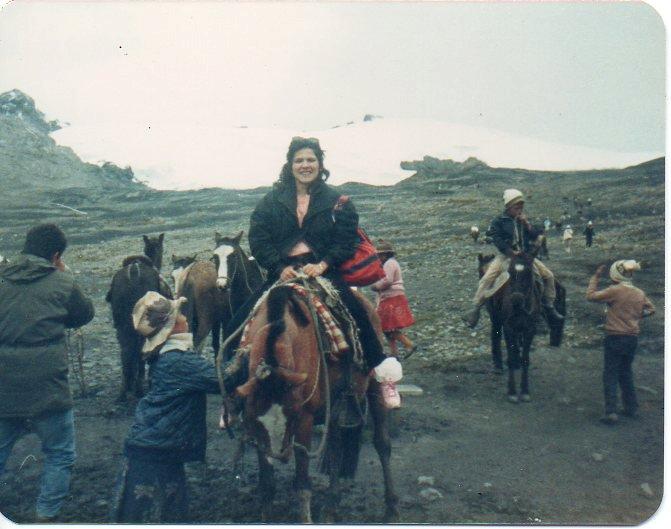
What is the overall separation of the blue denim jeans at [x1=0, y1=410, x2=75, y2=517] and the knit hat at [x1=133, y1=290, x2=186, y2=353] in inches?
34.0

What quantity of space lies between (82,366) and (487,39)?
3798 mm

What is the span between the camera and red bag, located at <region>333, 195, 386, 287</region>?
341 cm

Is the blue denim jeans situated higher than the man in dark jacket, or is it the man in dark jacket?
the man in dark jacket

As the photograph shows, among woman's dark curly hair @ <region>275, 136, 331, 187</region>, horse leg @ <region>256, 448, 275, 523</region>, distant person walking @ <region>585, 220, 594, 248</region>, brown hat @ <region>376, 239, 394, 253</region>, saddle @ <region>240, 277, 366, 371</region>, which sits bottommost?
horse leg @ <region>256, 448, 275, 523</region>

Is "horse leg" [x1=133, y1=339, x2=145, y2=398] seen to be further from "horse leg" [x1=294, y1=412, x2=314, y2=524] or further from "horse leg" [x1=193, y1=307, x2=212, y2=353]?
"horse leg" [x1=294, y1=412, x2=314, y2=524]

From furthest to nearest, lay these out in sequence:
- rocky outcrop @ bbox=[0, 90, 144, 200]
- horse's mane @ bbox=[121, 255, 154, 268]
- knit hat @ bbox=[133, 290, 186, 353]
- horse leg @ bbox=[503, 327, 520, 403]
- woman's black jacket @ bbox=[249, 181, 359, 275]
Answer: horse leg @ bbox=[503, 327, 520, 403] → horse's mane @ bbox=[121, 255, 154, 268] → rocky outcrop @ bbox=[0, 90, 144, 200] → woman's black jacket @ bbox=[249, 181, 359, 275] → knit hat @ bbox=[133, 290, 186, 353]

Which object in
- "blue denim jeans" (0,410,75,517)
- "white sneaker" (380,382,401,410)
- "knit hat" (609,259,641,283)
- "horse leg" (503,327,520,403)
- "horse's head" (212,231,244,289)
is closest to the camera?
"blue denim jeans" (0,410,75,517)

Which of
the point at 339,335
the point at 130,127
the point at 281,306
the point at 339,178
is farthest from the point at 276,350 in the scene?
the point at 130,127

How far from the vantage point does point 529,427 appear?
383cm

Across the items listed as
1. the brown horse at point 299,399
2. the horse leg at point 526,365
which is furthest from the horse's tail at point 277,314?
the horse leg at point 526,365

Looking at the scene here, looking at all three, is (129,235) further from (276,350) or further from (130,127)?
(276,350)

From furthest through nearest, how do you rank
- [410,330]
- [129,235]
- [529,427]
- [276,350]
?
[410,330]
[129,235]
[529,427]
[276,350]

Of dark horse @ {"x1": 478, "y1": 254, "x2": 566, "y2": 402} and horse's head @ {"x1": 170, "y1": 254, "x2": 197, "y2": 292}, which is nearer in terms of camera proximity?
dark horse @ {"x1": 478, "y1": 254, "x2": 566, "y2": 402}

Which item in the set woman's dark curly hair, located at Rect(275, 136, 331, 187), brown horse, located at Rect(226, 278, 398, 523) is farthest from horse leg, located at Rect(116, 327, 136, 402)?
woman's dark curly hair, located at Rect(275, 136, 331, 187)
